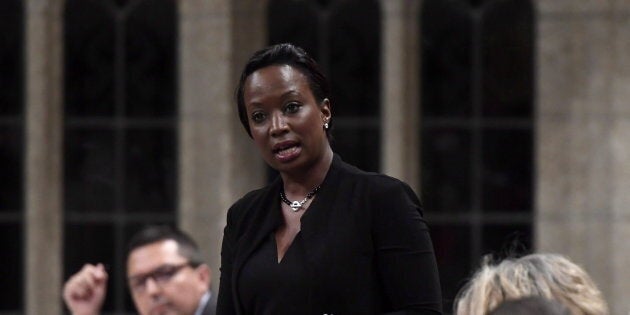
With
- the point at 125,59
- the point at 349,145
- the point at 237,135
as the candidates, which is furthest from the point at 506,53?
the point at 125,59

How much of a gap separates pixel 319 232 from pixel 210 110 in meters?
5.69

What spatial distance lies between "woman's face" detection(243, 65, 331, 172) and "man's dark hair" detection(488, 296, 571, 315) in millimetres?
637

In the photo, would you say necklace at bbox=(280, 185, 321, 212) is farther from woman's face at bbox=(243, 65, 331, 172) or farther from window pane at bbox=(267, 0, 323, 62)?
window pane at bbox=(267, 0, 323, 62)

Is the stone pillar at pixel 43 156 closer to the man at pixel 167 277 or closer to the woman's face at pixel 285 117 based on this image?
the man at pixel 167 277

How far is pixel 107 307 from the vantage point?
877cm

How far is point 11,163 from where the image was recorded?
28.9 feet

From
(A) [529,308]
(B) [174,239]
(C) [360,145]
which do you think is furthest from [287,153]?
(C) [360,145]

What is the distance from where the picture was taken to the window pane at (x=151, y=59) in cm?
873

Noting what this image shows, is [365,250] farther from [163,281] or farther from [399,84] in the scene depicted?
[399,84]

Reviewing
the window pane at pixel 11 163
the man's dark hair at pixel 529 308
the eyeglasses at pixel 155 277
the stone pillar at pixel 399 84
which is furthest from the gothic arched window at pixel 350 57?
the man's dark hair at pixel 529 308

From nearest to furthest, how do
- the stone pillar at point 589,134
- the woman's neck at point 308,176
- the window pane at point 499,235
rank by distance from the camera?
the woman's neck at point 308,176, the stone pillar at point 589,134, the window pane at point 499,235

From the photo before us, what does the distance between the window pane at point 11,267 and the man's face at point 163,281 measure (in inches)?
151

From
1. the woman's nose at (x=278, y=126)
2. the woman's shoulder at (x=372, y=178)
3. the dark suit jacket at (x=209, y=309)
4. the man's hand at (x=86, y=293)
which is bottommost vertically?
the dark suit jacket at (x=209, y=309)

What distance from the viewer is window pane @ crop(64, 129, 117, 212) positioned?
28.9 ft
